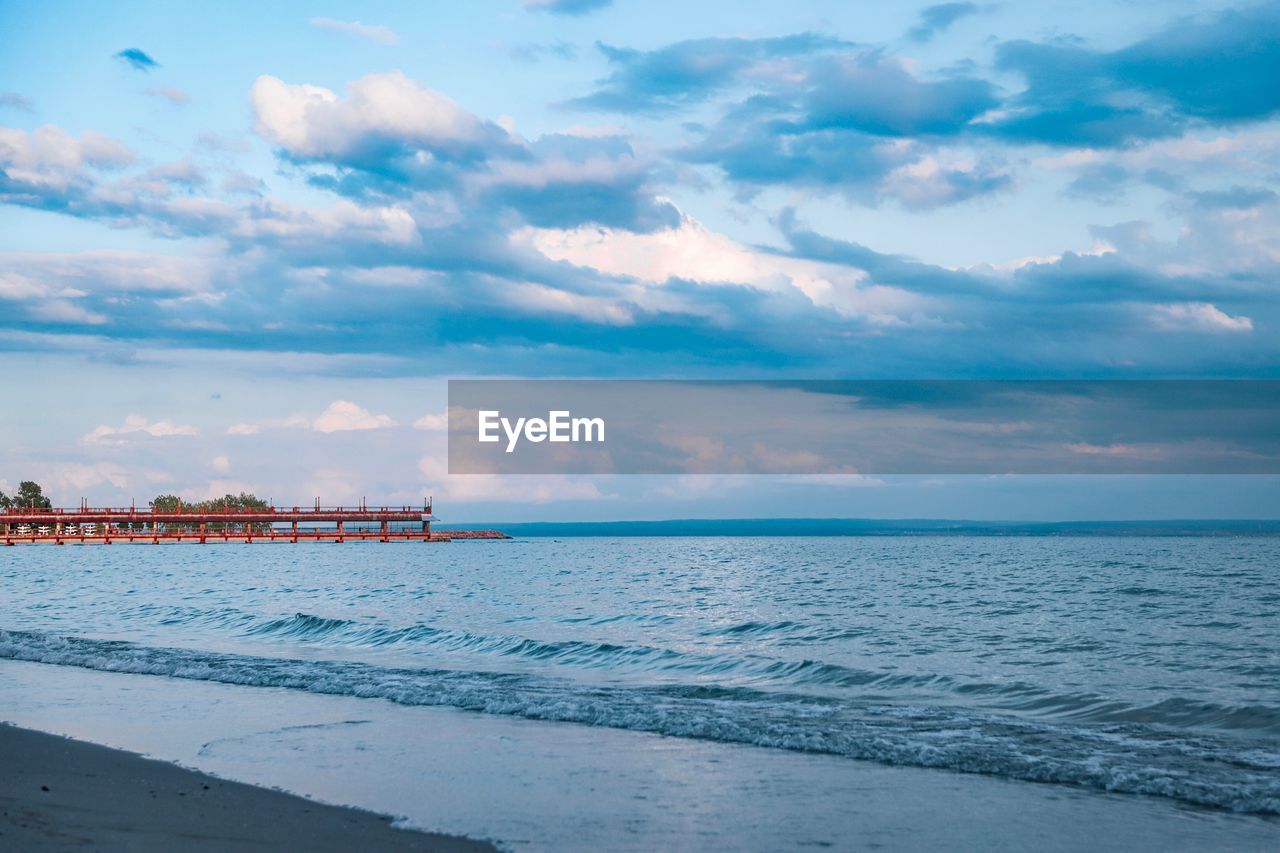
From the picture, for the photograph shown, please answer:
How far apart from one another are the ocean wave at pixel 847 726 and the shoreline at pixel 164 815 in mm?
5865

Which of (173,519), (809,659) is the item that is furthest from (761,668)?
(173,519)

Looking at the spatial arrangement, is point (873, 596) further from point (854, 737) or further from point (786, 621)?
point (854, 737)

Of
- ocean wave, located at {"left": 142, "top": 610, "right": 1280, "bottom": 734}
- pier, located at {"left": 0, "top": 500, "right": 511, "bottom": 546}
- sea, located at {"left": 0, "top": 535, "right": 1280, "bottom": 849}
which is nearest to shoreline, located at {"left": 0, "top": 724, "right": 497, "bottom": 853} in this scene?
sea, located at {"left": 0, "top": 535, "right": 1280, "bottom": 849}

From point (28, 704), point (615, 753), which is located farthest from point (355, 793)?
point (28, 704)

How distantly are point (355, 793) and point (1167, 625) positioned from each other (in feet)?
87.3

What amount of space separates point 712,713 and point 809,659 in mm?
7324

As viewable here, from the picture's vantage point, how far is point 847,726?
578 inches

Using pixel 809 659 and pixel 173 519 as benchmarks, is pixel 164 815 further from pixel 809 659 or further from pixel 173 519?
pixel 173 519

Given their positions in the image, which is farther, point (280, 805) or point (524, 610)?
point (524, 610)

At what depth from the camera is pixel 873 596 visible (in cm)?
4262

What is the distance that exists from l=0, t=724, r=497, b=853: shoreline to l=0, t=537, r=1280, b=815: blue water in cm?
590

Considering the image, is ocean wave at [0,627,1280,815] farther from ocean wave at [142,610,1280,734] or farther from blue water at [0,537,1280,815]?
ocean wave at [142,610,1280,734]

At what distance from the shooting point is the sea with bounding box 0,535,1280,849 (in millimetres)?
9961

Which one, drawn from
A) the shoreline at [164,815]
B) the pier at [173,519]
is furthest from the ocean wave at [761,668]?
the pier at [173,519]
